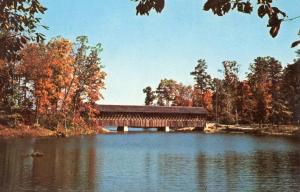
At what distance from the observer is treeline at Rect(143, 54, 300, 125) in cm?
8267

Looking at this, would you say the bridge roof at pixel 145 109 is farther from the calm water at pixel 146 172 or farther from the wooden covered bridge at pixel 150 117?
the calm water at pixel 146 172

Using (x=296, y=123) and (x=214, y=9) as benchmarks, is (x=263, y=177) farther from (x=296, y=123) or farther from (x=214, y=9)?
(x=296, y=123)

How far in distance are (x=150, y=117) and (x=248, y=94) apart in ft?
80.1

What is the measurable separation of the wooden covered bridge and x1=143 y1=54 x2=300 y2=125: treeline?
27.7 ft

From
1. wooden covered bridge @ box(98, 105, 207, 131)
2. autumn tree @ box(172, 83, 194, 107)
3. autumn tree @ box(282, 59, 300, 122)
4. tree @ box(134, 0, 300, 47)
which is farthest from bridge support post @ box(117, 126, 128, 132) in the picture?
tree @ box(134, 0, 300, 47)

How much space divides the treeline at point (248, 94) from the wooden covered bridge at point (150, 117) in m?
8.45

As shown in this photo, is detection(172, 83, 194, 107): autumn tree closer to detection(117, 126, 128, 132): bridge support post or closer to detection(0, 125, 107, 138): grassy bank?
detection(117, 126, 128, 132): bridge support post

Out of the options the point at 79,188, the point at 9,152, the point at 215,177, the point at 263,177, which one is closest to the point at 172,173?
the point at 215,177

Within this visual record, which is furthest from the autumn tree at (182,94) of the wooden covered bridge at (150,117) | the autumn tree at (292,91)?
the autumn tree at (292,91)

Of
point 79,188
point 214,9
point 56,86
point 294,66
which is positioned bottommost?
point 79,188

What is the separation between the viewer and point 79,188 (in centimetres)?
1875

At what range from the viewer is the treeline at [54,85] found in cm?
5900

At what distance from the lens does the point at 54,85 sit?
208 ft

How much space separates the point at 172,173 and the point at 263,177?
481 centimetres
